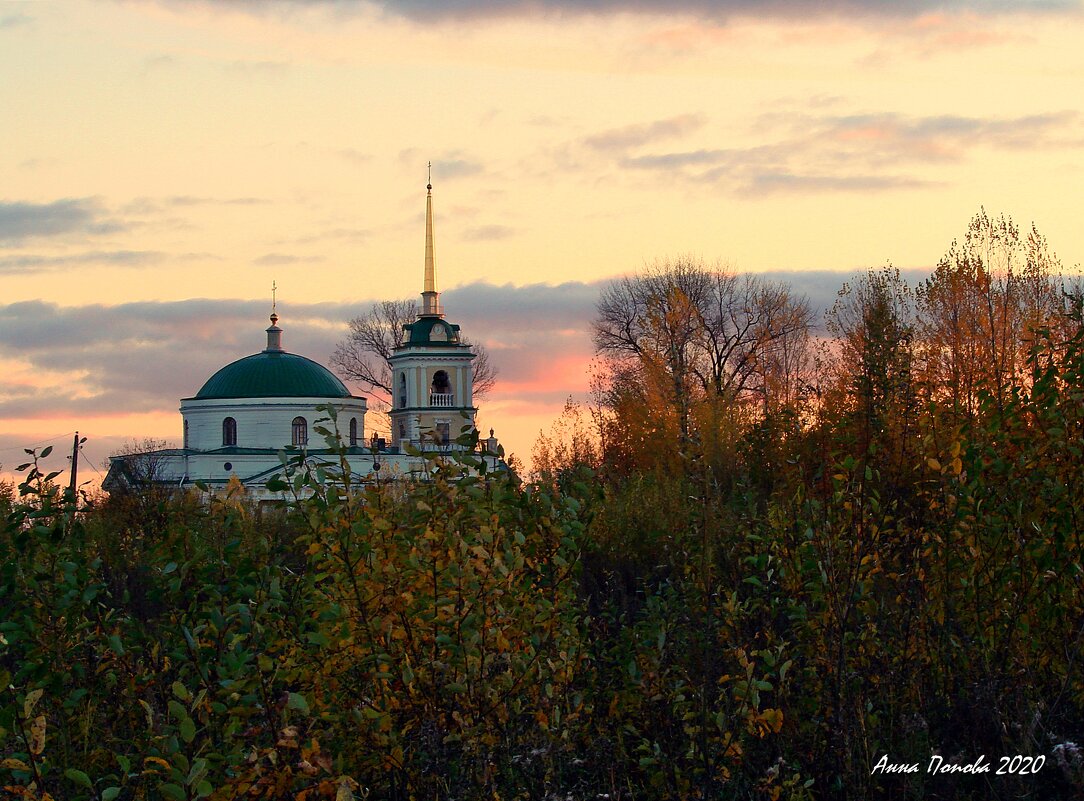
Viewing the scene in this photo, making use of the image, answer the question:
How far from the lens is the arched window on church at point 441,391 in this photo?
6088 centimetres

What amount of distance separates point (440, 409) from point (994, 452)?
54.1 meters

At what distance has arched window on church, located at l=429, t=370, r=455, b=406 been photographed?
60.9 m

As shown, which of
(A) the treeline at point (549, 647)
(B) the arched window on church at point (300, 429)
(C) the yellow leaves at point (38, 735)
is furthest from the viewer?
(B) the arched window on church at point (300, 429)

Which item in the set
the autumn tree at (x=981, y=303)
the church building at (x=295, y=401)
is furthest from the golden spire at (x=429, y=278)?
the autumn tree at (x=981, y=303)

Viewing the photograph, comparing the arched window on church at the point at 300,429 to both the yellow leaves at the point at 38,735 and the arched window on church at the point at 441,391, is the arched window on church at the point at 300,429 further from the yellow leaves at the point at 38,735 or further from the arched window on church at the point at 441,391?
the yellow leaves at the point at 38,735

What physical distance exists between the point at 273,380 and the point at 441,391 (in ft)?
35.6

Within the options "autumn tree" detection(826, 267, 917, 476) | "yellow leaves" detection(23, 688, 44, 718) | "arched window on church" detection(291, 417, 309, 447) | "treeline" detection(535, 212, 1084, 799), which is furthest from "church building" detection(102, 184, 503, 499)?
"yellow leaves" detection(23, 688, 44, 718)

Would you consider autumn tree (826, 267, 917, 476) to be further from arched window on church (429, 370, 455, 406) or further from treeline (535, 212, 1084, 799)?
arched window on church (429, 370, 455, 406)

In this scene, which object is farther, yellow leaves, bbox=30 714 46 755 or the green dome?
the green dome

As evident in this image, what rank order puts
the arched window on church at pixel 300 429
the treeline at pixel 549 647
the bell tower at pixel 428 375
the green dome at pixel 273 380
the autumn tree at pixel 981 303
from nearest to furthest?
the treeline at pixel 549 647 < the autumn tree at pixel 981 303 < the bell tower at pixel 428 375 < the arched window on church at pixel 300 429 < the green dome at pixel 273 380

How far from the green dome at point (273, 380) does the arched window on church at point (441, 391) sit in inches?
265

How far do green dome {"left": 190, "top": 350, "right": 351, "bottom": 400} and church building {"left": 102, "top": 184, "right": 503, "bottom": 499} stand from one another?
5 cm

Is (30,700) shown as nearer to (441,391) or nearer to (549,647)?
(549,647)

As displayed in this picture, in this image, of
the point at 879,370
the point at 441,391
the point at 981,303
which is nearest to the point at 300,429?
the point at 441,391
